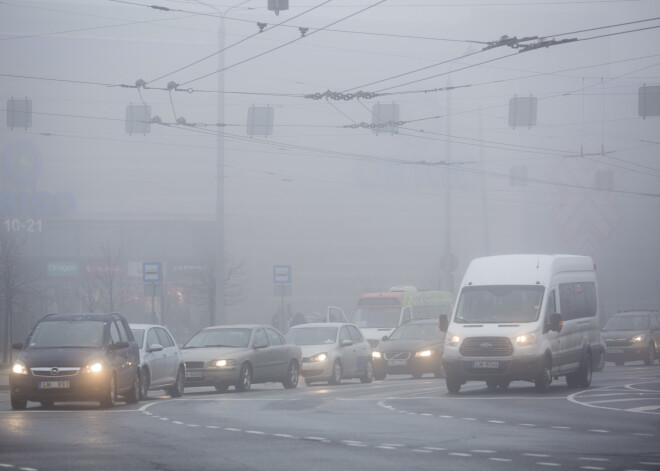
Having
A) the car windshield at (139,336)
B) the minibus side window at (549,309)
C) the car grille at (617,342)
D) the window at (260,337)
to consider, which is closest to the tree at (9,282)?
the window at (260,337)

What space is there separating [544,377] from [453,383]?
1749 mm

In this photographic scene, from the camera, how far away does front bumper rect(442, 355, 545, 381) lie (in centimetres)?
2312

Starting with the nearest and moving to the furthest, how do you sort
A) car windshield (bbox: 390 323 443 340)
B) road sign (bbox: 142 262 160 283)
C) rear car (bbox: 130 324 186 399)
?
rear car (bbox: 130 324 186 399)
car windshield (bbox: 390 323 443 340)
road sign (bbox: 142 262 160 283)

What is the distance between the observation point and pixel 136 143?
254ft

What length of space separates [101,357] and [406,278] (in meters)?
62.7

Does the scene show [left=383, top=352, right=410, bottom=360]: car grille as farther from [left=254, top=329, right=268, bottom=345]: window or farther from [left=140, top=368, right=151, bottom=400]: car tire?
[left=140, top=368, right=151, bottom=400]: car tire

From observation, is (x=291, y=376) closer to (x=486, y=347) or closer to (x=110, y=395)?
(x=486, y=347)

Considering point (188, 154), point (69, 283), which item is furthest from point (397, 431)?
point (188, 154)

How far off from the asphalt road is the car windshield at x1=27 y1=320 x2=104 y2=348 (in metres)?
1.06

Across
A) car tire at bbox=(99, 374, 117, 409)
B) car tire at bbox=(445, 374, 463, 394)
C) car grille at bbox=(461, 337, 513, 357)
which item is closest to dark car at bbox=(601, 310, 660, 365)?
car tire at bbox=(445, 374, 463, 394)

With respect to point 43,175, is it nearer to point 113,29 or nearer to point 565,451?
point 113,29

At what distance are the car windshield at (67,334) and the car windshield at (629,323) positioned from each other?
23364 millimetres

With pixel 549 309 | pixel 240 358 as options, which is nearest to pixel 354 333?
pixel 240 358

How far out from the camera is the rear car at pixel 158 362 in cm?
2238
